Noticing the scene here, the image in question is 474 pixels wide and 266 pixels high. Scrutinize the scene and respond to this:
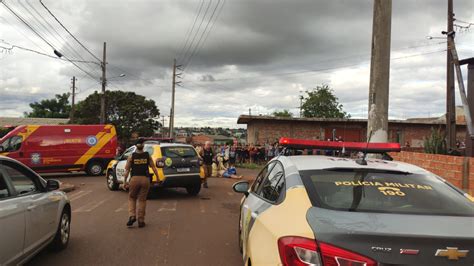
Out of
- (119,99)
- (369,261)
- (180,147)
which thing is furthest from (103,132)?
(119,99)

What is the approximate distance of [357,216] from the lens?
115 inches

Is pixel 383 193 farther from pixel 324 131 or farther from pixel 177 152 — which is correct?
pixel 324 131

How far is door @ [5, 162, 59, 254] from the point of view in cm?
494

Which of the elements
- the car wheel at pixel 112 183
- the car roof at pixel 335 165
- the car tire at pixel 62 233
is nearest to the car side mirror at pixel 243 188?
the car roof at pixel 335 165

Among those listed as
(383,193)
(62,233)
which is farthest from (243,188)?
(62,233)

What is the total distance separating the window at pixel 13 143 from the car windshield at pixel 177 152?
10.5m

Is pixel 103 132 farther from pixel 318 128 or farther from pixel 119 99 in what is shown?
pixel 119 99

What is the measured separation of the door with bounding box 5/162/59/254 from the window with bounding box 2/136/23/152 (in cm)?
1555

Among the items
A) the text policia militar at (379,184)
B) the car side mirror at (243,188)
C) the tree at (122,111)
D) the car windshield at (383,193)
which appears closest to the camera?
the car windshield at (383,193)

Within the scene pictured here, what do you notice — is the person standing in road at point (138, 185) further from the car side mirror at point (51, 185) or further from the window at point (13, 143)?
the window at point (13, 143)

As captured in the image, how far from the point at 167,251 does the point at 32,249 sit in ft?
6.26

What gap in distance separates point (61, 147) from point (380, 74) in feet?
52.5

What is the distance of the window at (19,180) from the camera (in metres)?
4.93

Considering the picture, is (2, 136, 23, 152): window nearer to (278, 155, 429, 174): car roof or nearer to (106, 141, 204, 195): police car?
(106, 141, 204, 195): police car
